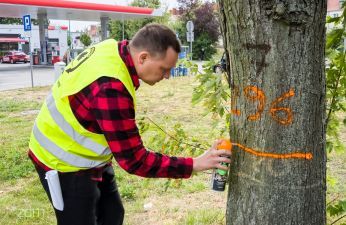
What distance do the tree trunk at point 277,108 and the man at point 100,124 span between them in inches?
7.3

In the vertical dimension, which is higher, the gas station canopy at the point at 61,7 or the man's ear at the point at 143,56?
the gas station canopy at the point at 61,7

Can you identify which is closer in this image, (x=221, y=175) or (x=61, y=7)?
(x=221, y=175)

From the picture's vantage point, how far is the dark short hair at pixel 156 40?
1.92m

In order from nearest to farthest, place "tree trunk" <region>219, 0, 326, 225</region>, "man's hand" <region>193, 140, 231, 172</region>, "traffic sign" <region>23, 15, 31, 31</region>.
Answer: "tree trunk" <region>219, 0, 326, 225</region> < "man's hand" <region>193, 140, 231, 172</region> < "traffic sign" <region>23, 15, 31, 31</region>

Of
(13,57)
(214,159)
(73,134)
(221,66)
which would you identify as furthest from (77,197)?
(13,57)

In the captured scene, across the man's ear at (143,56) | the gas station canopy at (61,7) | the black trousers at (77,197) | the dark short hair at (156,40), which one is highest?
the gas station canopy at (61,7)

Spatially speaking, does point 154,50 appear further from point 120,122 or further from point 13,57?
point 13,57

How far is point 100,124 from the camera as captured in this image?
1914 mm

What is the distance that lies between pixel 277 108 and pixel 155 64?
23.1 inches

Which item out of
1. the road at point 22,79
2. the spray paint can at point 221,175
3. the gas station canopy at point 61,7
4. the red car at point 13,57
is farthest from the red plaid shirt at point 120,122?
the red car at point 13,57

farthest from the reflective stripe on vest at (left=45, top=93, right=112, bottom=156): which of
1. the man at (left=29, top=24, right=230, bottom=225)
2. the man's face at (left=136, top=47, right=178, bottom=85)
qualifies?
the man's face at (left=136, top=47, right=178, bottom=85)

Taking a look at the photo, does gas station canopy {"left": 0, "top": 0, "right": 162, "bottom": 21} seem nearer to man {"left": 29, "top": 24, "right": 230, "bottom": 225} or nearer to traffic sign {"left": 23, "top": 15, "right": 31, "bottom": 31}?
traffic sign {"left": 23, "top": 15, "right": 31, "bottom": 31}

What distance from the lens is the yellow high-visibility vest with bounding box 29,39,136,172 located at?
1.93 m

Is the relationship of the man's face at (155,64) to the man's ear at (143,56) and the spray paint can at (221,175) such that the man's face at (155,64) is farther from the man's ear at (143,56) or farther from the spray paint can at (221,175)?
the spray paint can at (221,175)
